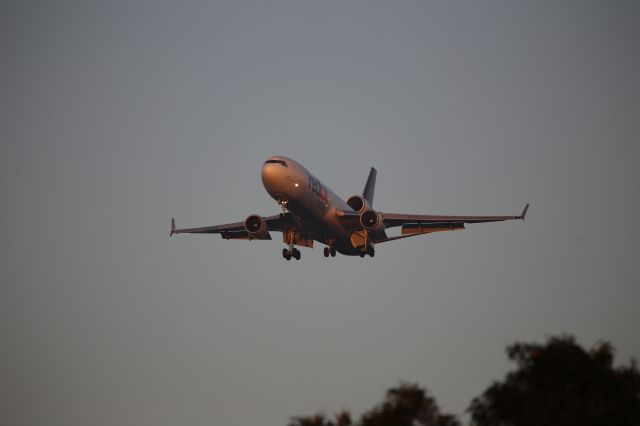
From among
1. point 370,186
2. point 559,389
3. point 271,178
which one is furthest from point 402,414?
point 370,186

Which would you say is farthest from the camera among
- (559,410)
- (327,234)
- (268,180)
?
(327,234)

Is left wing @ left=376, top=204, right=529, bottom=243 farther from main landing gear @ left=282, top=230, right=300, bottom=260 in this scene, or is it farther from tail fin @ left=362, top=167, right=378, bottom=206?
tail fin @ left=362, top=167, right=378, bottom=206

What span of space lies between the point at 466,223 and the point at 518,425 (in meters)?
31.2

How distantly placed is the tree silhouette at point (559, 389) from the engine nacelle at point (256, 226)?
29270 mm

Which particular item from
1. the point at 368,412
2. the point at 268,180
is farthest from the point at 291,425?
the point at 268,180

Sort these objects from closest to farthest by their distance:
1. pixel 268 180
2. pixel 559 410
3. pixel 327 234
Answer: pixel 559 410
pixel 268 180
pixel 327 234

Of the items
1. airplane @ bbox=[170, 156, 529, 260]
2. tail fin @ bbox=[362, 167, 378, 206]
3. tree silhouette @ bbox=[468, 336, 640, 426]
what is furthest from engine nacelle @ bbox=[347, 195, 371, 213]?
tree silhouette @ bbox=[468, 336, 640, 426]

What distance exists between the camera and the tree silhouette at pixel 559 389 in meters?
35.2

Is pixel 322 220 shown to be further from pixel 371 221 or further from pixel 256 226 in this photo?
pixel 256 226

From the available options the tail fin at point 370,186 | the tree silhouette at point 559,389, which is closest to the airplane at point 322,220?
the tail fin at point 370,186

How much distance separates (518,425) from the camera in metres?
35.3

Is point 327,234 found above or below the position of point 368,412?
above

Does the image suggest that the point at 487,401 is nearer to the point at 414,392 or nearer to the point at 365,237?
the point at 414,392

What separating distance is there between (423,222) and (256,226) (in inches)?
491
